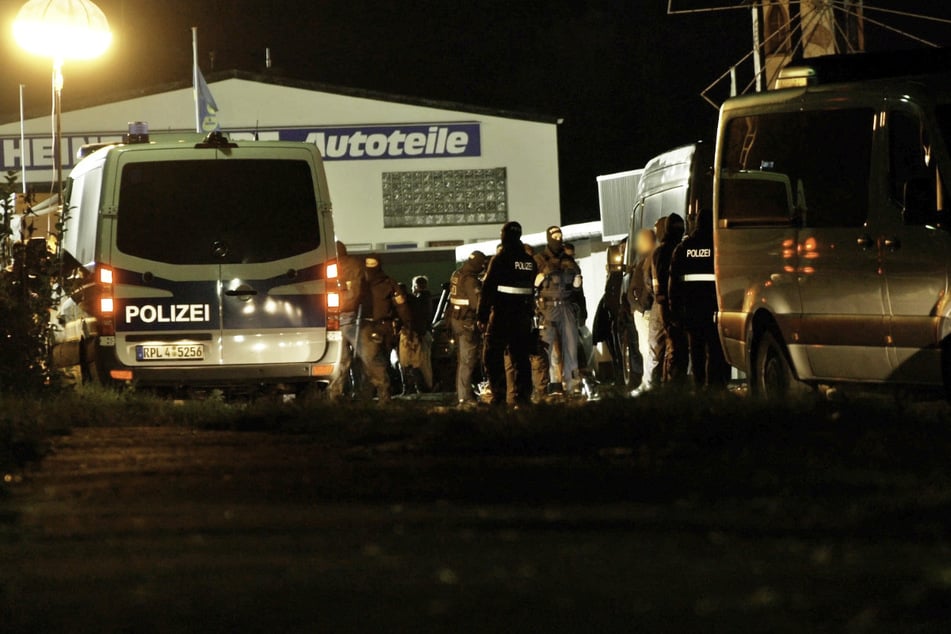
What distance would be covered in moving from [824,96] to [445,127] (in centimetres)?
4955

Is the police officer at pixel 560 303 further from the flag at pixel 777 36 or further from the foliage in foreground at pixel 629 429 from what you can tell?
the foliage in foreground at pixel 629 429

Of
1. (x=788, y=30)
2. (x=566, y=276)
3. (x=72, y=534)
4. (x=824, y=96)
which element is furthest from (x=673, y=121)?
(x=72, y=534)

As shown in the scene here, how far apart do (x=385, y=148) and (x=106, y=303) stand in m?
46.4

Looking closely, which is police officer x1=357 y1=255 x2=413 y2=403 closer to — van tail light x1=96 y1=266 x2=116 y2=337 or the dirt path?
van tail light x1=96 y1=266 x2=116 y2=337

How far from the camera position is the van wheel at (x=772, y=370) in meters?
12.5

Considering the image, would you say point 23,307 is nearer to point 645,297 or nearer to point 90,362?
point 90,362

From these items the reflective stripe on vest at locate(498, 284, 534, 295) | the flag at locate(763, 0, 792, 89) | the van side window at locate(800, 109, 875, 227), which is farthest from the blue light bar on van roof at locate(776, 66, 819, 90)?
the flag at locate(763, 0, 792, 89)

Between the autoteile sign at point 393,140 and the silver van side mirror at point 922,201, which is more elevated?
the autoteile sign at point 393,140

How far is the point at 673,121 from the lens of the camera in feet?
266

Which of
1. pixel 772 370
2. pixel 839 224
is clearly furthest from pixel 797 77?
pixel 772 370

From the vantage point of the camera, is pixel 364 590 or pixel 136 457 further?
pixel 136 457

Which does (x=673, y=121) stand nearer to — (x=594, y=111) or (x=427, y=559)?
(x=594, y=111)

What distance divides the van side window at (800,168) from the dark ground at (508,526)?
164 centimetres

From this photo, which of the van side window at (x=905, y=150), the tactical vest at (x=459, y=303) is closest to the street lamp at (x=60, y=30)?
the tactical vest at (x=459, y=303)
